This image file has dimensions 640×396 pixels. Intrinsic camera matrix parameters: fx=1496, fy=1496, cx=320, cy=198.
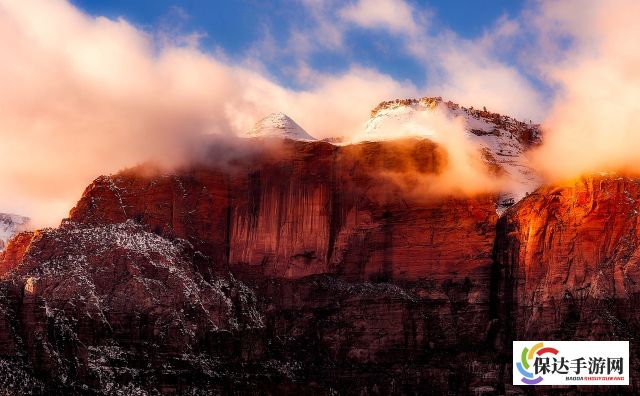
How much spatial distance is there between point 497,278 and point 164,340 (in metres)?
31.5

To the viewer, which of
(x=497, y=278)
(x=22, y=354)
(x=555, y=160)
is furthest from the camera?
(x=555, y=160)

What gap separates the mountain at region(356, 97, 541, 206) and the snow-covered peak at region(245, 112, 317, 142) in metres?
6.49

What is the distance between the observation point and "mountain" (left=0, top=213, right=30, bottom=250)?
591 feet

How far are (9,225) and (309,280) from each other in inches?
2334

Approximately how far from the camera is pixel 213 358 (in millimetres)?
126500

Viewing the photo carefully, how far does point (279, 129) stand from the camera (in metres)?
143

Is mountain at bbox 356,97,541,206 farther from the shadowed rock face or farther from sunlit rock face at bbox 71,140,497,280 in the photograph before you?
the shadowed rock face

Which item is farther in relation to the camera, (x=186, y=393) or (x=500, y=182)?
(x=500, y=182)

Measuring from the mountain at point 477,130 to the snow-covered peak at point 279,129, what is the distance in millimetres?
6488

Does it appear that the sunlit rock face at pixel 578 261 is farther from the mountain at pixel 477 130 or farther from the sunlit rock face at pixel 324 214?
the mountain at pixel 477 130

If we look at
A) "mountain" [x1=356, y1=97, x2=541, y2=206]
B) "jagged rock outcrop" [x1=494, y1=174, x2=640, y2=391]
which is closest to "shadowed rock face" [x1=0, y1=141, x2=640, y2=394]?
"jagged rock outcrop" [x1=494, y1=174, x2=640, y2=391]

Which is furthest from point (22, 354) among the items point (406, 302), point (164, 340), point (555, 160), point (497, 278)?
point (555, 160)

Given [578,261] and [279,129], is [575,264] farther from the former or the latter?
[279,129]

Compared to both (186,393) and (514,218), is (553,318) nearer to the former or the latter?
(514,218)
